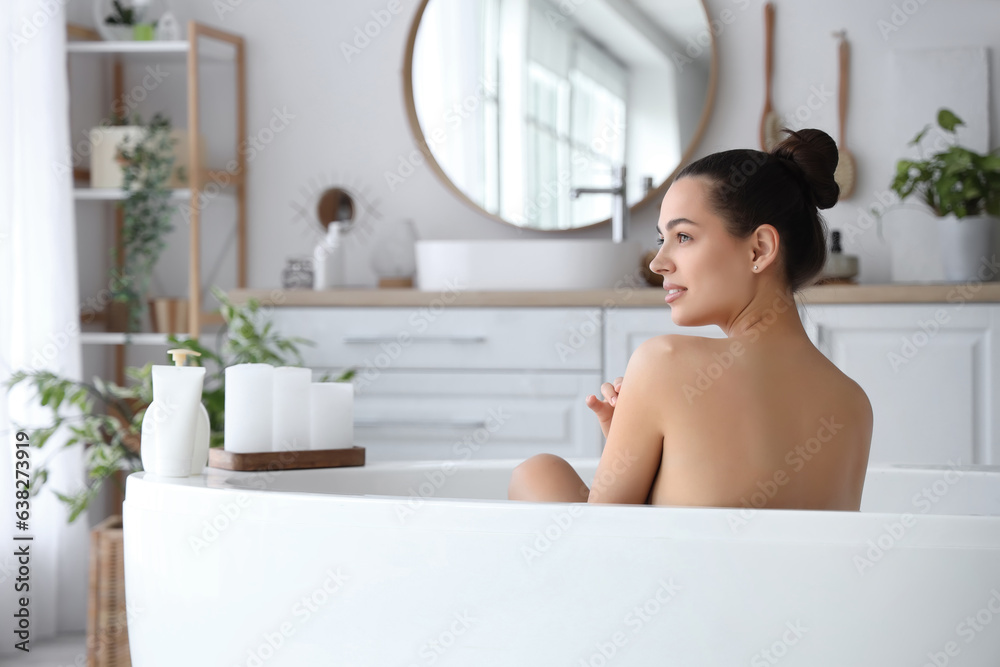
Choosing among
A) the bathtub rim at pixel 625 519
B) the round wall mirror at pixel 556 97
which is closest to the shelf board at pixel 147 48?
the round wall mirror at pixel 556 97

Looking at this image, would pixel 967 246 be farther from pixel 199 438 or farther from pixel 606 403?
pixel 199 438

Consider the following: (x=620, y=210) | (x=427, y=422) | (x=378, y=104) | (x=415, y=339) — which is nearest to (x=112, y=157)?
(x=378, y=104)

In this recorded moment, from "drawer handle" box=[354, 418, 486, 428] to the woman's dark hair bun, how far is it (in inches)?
55.0

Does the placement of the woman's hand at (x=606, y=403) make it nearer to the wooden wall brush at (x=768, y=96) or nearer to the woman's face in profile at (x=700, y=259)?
the woman's face in profile at (x=700, y=259)

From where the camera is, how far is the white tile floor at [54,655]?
2408mm

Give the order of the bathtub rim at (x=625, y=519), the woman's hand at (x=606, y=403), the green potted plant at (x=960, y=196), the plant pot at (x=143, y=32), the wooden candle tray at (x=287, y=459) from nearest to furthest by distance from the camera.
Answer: the bathtub rim at (x=625, y=519) < the woman's hand at (x=606, y=403) < the wooden candle tray at (x=287, y=459) < the green potted plant at (x=960, y=196) < the plant pot at (x=143, y=32)

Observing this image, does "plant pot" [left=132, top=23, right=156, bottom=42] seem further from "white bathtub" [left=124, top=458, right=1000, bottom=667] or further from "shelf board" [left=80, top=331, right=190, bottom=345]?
"white bathtub" [left=124, top=458, right=1000, bottom=667]

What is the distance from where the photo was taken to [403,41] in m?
3.11

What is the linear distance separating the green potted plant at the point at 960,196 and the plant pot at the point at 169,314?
2.08 metres

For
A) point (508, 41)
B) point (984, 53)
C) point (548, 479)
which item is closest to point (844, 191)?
point (984, 53)

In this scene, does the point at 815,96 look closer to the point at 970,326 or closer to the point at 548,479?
the point at 970,326

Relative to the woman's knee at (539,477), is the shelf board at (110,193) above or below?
above

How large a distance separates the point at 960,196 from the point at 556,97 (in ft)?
3.83

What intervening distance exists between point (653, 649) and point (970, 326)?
1558 mm
